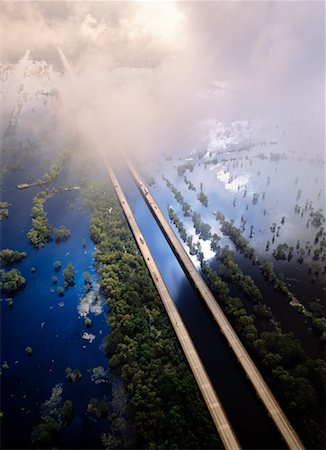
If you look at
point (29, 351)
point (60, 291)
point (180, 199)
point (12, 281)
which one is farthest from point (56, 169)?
point (29, 351)

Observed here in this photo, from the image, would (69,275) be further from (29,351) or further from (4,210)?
(4,210)

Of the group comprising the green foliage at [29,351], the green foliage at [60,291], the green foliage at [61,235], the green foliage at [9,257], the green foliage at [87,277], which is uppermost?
the green foliage at [61,235]

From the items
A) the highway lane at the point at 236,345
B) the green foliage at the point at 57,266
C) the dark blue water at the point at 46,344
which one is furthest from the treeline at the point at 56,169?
the green foliage at the point at 57,266

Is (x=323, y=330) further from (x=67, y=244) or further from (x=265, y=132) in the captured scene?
(x=265, y=132)

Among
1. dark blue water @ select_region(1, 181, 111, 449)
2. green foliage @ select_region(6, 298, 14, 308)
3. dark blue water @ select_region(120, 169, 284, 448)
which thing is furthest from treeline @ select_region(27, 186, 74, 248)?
dark blue water @ select_region(120, 169, 284, 448)

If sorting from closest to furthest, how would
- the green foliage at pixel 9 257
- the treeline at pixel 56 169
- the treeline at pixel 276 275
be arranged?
the treeline at pixel 276 275
the green foliage at pixel 9 257
the treeline at pixel 56 169

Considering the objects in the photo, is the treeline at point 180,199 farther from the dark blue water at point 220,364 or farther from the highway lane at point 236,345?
the dark blue water at point 220,364
